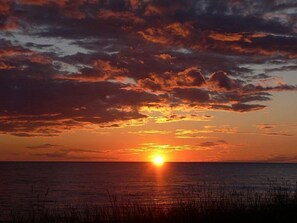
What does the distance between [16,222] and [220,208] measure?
776cm

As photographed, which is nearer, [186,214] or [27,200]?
[186,214]

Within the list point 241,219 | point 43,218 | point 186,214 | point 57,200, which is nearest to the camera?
point 241,219

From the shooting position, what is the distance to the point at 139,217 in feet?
53.0

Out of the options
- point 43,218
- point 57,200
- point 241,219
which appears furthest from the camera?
point 57,200

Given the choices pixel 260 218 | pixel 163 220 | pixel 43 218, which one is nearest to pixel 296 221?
pixel 260 218

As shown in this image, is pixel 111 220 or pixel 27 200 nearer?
pixel 111 220

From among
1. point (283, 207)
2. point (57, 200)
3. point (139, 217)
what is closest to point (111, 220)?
point (139, 217)

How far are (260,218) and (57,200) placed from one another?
3722cm

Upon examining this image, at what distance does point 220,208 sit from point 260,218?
1997 mm

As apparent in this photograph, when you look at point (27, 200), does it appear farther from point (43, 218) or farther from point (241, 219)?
point (241, 219)

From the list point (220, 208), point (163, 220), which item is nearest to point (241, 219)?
point (220, 208)

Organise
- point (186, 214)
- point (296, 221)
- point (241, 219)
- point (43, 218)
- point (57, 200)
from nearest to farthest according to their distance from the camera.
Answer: point (296, 221) → point (241, 219) → point (186, 214) → point (43, 218) → point (57, 200)

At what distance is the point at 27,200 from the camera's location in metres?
49.1

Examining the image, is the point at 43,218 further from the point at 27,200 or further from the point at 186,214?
the point at 27,200
